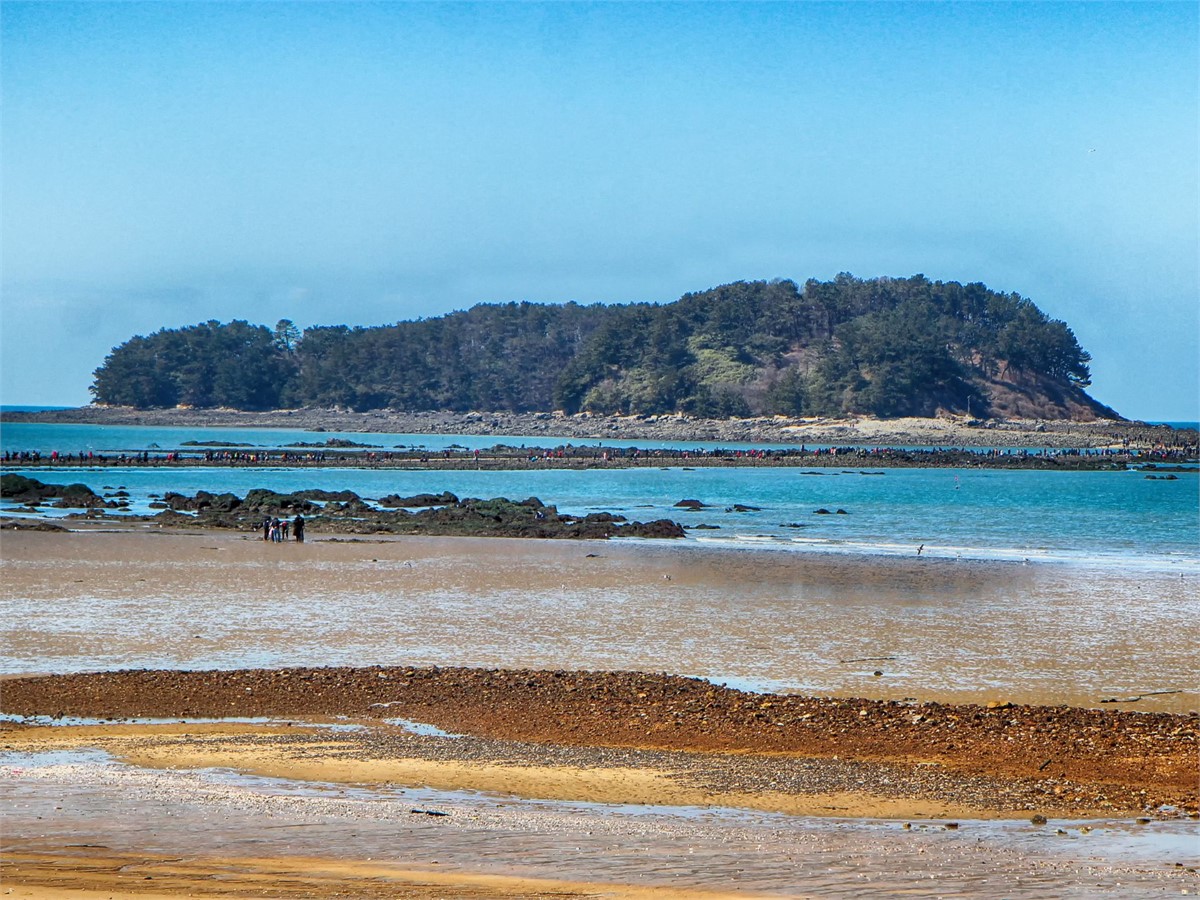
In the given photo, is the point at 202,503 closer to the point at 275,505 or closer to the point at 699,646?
the point at 275,505

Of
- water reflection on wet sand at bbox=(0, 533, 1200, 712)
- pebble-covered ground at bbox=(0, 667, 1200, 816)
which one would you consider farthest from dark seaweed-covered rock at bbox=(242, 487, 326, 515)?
pebble-covered ground at bbox=(0, 667, 1200, 816)

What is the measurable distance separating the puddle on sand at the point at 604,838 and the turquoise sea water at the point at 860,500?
80.0 feet

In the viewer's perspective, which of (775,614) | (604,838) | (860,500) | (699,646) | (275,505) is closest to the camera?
(604,838)

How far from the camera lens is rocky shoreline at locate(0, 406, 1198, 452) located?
140 m

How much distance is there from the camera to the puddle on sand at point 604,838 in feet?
24.2

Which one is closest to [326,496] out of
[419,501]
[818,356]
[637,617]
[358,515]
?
[419,501]

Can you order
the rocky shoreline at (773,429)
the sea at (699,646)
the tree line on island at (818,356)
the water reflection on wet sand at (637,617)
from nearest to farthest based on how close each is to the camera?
1. the sea at (699,646)
2. the water reflection on wet sand at (637,617)
3. the rocky shoreline at (773,429)
4. the tree line on island at (818,356)

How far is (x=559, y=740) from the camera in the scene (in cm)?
1131

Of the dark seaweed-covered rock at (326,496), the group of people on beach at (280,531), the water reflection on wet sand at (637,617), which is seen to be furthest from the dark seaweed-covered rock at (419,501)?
the water reflection on wet sand at (637,617)

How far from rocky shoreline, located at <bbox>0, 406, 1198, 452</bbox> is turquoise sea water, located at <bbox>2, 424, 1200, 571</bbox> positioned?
4828 cm

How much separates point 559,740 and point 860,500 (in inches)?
1846

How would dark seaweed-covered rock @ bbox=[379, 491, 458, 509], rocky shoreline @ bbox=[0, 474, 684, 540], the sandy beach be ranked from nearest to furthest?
the sandy beach → rocky shoreline @ bbox=[0, 474, 684, 540] → dark seaweed-covered rock @ bbox=[379, 491, 458, 509]

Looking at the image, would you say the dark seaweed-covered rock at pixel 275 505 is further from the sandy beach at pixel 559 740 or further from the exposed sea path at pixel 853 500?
the sandy beach at pixel 559 740

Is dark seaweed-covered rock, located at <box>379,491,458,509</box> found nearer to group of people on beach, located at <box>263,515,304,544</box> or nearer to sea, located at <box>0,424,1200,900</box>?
sea, located at <box>0,424,1200,900</box>
